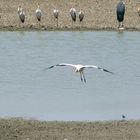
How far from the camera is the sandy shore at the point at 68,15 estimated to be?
30172 millimetres

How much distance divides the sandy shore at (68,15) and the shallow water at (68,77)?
2.09 metres

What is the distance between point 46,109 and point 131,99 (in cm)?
182

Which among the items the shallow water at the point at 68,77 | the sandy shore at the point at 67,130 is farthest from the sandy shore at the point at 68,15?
the sandy shore at the point at 67,130

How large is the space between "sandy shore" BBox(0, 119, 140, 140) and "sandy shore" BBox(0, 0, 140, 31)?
16.2 m

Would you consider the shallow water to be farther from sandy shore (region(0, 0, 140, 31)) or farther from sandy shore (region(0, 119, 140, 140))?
sandy shore (region(0, 0, 140, 31))

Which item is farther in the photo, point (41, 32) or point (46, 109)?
point (41, 32)

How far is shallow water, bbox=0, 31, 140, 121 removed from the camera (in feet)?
48.8

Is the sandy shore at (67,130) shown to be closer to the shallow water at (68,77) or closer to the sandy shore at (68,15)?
the shallow water at (68,77)

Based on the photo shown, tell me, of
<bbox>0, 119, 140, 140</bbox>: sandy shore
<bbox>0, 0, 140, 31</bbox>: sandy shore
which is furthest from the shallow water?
<bbox>0, 0, 140, 31</bbox>: sandy shore

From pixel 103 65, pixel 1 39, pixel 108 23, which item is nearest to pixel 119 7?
pixel 108 23

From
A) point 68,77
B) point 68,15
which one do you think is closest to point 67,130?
point 68,77

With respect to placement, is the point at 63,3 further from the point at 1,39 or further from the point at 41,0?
the point at 1,39

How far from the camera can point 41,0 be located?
37094 millimetres

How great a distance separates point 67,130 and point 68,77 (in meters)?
5.97
